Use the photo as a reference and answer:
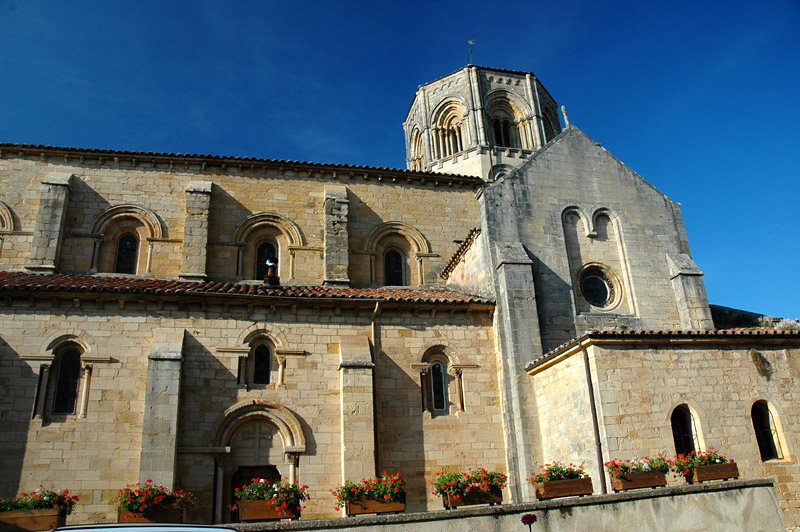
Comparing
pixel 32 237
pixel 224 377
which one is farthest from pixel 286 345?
pixel 32 237

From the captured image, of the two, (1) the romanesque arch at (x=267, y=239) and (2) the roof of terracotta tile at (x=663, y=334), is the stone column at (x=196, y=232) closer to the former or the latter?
(1) the romanesque arch at (x=267, y=239)

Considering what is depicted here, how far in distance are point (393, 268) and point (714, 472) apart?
11.3 m

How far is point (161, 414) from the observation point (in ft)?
44.5

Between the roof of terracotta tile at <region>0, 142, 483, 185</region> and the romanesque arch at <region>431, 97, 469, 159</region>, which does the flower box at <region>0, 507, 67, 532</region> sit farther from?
the romanesque arch at <region>431, 97, 469, 159</region>

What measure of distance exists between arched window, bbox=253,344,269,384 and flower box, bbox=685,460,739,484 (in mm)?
9899

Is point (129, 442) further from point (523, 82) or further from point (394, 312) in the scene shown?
point (523, 82)

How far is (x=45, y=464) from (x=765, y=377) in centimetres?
1653

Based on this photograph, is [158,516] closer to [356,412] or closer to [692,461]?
[356,412]

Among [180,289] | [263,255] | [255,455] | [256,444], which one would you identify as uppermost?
[263,255]

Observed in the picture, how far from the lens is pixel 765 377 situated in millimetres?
13820

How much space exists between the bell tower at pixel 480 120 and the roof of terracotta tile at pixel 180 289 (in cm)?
1108

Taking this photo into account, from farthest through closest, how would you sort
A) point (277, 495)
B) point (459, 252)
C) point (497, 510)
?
point (459, 252)
point (277, 495)
point (497, 510)

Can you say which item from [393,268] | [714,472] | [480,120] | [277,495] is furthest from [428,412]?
[480,120]

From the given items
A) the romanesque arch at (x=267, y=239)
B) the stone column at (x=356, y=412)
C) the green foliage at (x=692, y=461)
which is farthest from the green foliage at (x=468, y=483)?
the romanesque arch at (x=267, y=239)
